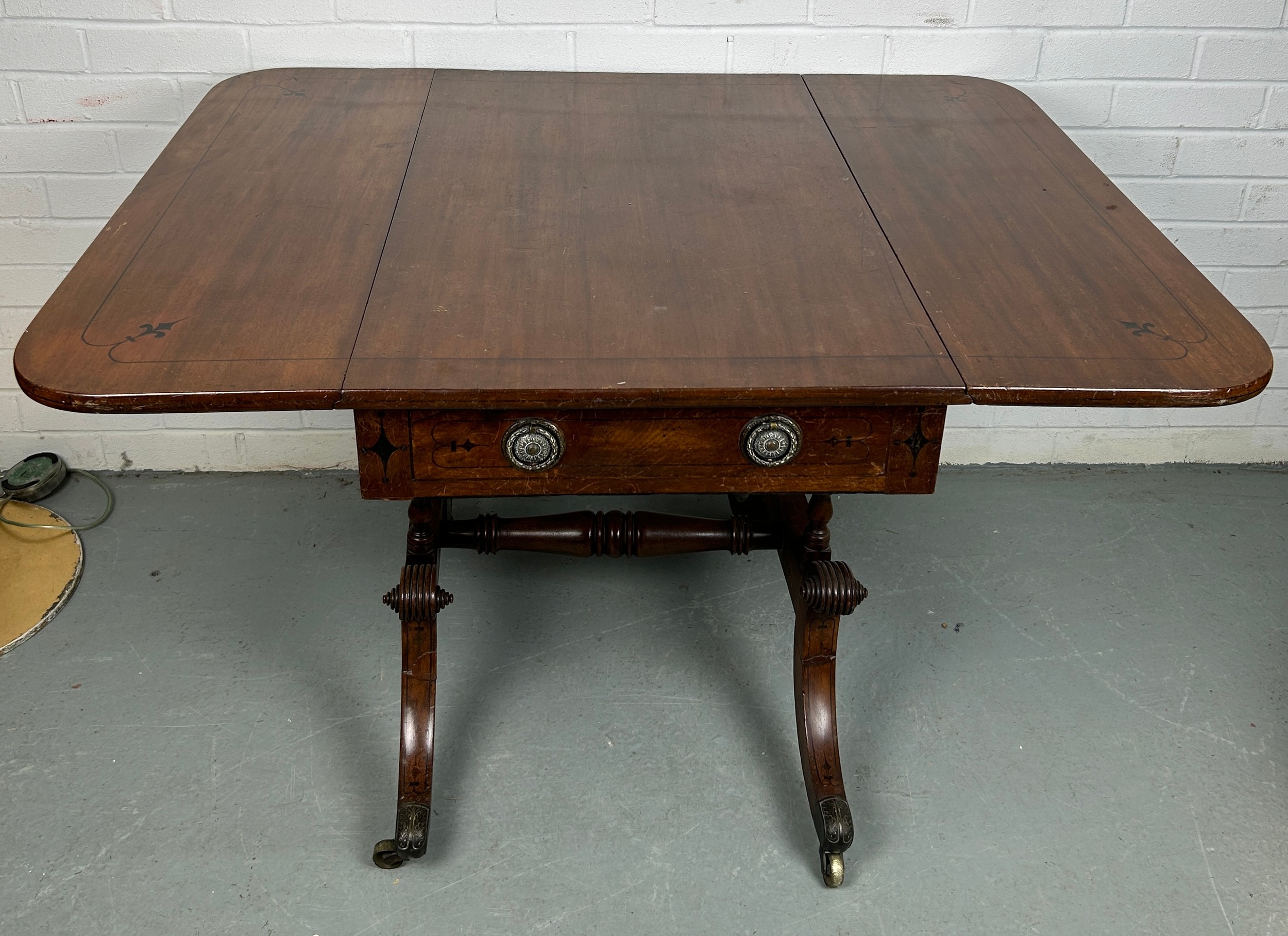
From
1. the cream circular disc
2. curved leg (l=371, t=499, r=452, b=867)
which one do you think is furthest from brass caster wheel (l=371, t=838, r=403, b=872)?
the cream circular disc

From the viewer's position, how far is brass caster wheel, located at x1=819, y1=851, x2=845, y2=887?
1.62 metres

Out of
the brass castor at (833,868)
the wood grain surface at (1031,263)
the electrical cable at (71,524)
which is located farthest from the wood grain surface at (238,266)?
the electrical cable at (71,524)

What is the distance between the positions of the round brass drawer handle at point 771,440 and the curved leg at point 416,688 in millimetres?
540

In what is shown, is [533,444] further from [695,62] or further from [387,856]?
[695,62]

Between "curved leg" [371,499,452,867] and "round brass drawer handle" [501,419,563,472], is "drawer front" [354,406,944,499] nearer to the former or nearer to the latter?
"round brass drawer handle" [501,419,563,472]

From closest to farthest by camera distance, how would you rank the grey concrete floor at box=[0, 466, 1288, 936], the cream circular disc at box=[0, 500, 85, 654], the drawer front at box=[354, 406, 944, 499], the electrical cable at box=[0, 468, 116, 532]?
the drawer front at box=[354, 406, 944, 499], the grey concrete floor at box=[0, 466, 1288, 936], the cream circular disc at box=[0, 500, 85, 654], the electrical cable at box=[0, 468, 116, 532]

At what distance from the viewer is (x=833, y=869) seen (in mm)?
1621

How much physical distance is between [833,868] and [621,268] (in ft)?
2.93

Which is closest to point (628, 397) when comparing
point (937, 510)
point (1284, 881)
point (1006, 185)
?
point (1006, 185)

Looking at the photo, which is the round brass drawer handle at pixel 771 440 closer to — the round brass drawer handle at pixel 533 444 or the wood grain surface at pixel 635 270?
the wood grain surface at pixel 635 270

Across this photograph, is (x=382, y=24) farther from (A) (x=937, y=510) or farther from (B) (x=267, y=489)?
(A) (x=937, y=510)

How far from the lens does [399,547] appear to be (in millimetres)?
2287

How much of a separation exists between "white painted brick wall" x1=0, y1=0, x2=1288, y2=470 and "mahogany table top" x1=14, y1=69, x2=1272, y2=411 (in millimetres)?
192

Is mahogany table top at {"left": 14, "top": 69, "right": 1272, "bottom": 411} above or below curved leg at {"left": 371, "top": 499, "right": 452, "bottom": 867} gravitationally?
above
